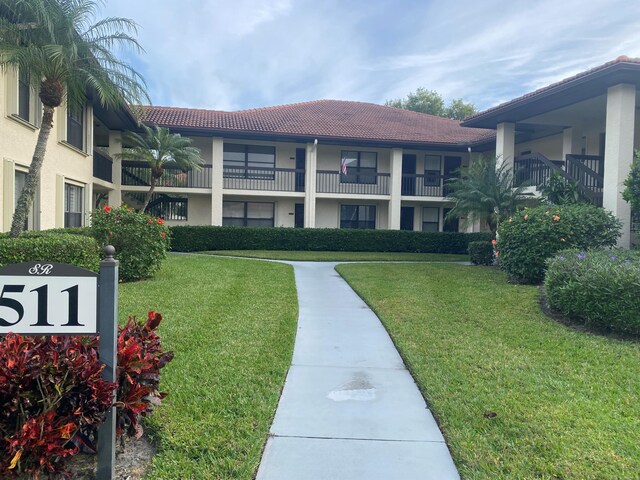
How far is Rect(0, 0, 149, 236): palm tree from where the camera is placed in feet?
29.6

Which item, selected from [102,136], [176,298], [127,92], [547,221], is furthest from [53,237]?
[102,136]

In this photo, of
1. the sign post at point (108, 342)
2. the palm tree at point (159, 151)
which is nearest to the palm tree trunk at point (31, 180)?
the sign post at point (108, 342)

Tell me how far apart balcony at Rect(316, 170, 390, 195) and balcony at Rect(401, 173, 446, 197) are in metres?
1.15

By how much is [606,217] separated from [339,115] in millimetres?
18464

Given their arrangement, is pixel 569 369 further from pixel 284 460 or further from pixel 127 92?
pixel 127 92

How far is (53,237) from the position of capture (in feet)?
29.6

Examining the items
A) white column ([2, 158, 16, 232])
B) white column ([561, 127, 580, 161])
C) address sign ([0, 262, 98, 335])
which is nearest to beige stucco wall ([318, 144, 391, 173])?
white column ([561, 127, 580, 161])

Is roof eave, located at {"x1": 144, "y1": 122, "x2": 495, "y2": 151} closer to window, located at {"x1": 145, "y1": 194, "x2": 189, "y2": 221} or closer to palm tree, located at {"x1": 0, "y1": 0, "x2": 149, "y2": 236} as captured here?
window, located at {"x1": 145, "y1": 194, "x2": 189, "y2": 221}

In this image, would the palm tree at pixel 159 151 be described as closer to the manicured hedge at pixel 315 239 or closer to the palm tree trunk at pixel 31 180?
the manicured hedge at pixel 315 239

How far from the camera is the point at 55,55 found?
897 centimetres

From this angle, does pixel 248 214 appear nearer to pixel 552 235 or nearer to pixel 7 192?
pixel 7 192

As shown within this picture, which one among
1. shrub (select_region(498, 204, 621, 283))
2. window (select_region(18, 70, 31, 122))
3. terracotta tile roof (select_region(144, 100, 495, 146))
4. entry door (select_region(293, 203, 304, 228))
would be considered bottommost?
shrub (select_region(498, 204, 621, 283))

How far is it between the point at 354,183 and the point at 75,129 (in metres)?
13.5

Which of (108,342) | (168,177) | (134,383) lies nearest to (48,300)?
(108,342)
